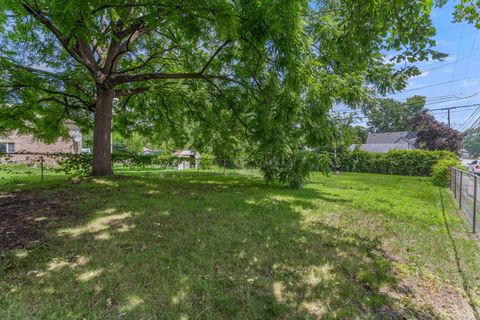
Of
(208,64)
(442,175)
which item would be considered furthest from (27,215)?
(442,175)

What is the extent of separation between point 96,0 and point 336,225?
18.1 feet

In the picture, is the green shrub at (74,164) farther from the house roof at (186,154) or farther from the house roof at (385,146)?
the house roof at (385,146)

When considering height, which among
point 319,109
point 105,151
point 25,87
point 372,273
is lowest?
point 372,273

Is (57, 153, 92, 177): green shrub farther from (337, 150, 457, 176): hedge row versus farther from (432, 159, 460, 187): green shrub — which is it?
(432, 159, 460, 187): green shrub

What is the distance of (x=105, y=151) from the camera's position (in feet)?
28.5

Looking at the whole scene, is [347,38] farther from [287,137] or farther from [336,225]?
[287,137]

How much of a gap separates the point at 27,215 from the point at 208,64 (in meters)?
5.17

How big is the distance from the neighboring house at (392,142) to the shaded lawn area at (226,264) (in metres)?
41.2

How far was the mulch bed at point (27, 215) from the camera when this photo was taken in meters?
3.69

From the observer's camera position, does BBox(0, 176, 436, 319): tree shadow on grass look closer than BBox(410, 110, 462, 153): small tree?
Yes

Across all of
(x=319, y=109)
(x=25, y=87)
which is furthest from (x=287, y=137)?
(x=25, y=87)

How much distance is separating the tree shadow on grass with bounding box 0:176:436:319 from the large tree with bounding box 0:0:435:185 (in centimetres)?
276

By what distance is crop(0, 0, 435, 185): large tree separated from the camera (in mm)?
3746

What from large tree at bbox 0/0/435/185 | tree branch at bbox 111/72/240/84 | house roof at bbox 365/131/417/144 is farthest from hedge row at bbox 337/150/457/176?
house roof at bbox 365/131/417/144
